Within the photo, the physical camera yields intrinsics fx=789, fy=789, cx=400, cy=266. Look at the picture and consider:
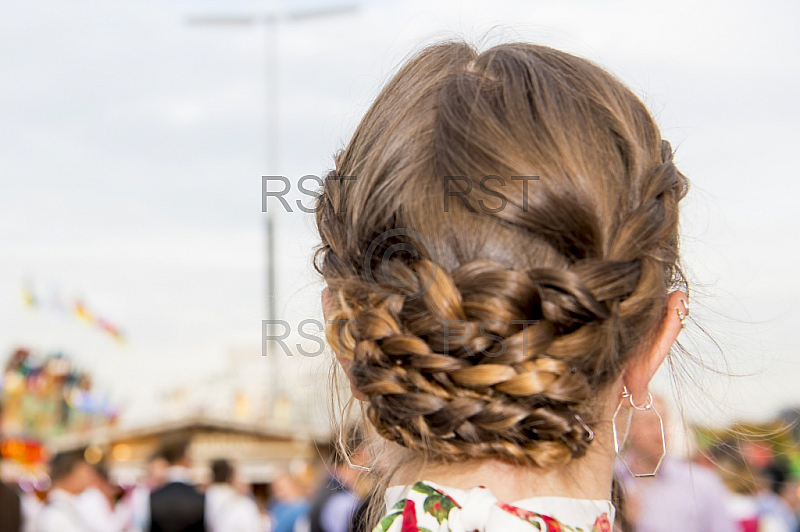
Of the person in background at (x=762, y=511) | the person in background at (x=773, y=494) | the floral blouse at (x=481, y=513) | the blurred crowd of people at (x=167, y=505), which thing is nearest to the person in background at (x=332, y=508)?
the blurred crowd of people at (x=167, y=505)

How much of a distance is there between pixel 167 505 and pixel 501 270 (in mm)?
5892

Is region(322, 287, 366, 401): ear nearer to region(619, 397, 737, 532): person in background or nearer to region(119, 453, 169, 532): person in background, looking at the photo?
region(619, 397, 737, 532): person in background

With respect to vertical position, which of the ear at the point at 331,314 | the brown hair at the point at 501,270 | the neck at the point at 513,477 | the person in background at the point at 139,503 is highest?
the brown hair at the point at 501,270

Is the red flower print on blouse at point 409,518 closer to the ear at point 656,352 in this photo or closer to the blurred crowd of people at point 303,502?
the ear at point 656,352

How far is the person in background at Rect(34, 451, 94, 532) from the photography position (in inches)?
217

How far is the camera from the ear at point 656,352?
97cm

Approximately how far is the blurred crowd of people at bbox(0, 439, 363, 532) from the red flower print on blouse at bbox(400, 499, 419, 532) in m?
3.55

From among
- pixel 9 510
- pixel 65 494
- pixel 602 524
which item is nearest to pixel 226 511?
pixel 65 494

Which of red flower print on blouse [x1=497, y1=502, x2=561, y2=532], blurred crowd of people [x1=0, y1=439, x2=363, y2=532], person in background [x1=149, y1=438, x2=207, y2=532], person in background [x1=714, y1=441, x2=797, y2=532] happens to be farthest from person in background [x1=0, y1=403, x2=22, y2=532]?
red flower print on blouse [x1=497, y1=502, x2=561, y2=532]

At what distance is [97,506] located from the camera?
19.9 feet

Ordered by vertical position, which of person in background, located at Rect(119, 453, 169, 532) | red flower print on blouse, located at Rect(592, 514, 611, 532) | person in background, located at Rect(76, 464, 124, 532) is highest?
red flower print on blouse, located at Rect(592, 514, 611, 532)

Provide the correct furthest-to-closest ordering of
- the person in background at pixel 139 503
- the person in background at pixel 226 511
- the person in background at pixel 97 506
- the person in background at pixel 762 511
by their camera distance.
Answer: the person in background at pixel 139 503 → the person in background at pixel 226 511 → the person in background at pixel 97 506 → the person in background at pixel 762 511

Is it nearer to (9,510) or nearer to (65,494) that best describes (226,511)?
(65,494)

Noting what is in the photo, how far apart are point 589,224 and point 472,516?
0.34 m
